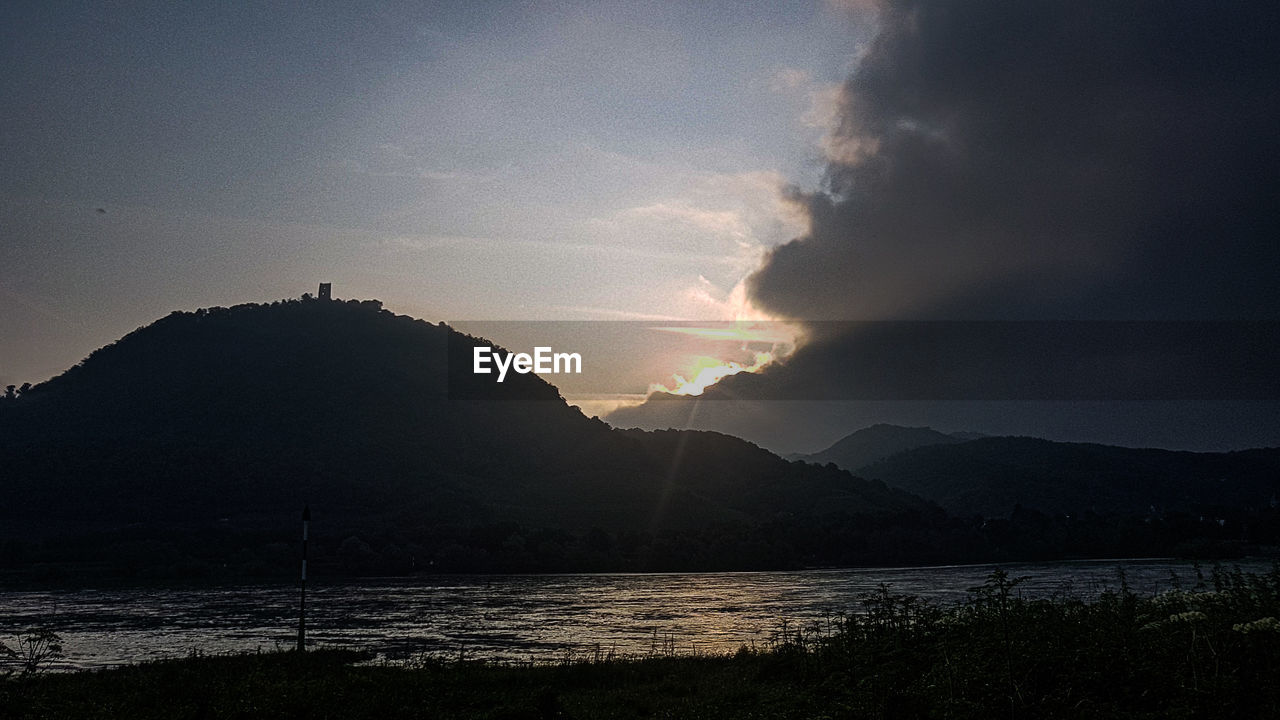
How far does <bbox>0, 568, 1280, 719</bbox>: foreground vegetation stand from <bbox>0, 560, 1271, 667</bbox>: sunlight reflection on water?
14.8 m

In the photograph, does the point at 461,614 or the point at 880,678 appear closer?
the point at 880,678

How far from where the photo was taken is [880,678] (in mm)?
19844

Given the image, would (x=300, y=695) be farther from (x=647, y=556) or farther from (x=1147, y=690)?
(x=647, y=556)

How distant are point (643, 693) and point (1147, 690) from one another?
15.5m

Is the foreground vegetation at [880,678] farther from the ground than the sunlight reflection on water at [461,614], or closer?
farther from the ground

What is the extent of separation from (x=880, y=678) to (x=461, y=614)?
2988 inches

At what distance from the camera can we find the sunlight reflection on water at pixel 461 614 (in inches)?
2352

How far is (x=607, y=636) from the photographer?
6475 centimetres

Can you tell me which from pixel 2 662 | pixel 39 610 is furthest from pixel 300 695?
pixel 39 610

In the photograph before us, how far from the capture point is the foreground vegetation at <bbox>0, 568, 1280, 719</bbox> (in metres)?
16.5

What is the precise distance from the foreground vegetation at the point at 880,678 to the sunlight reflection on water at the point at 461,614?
14806mm

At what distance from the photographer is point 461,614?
294 feet

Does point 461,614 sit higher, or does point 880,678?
point 880,678

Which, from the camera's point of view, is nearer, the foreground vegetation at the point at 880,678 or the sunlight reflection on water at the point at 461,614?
the foreground vegetation at the point at 880,678
